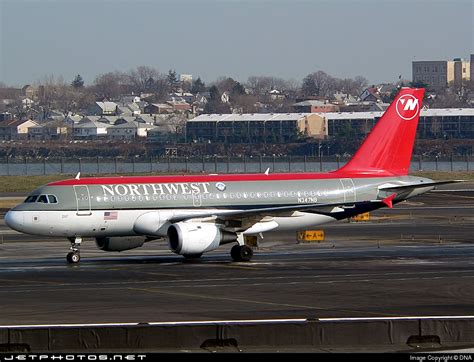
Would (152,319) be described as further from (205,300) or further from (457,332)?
(457,332)

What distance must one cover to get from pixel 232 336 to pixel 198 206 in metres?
24.1

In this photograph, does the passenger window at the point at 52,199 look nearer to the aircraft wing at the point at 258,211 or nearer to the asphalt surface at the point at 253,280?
the asphalt surface at the point at 253,280

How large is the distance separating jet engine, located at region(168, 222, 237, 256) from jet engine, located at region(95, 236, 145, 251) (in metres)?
2.79

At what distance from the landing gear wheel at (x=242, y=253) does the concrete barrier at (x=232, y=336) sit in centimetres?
2210

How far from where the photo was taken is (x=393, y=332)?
2736 centimetres

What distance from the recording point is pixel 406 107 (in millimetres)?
55969

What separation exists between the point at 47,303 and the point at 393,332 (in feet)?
42.7

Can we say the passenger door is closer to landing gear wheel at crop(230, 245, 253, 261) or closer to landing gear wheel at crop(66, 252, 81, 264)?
landing gear wheel at crop(66, 252, 81, 264)

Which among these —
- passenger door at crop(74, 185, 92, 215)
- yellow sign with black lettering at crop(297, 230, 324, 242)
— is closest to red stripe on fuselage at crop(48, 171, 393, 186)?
passenger door at crop(74, 185, 92, 215)

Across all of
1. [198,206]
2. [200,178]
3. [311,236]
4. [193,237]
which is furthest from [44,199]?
[311,236]

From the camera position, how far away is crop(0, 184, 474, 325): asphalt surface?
3406cm

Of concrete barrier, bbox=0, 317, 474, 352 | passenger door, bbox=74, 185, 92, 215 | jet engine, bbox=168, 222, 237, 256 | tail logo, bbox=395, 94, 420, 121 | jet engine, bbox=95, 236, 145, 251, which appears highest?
tail logo, bbox=395, 94, 420, 121

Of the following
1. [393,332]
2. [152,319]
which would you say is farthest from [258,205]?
[393,332]

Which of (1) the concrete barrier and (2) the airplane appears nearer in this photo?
(1) the concrete barrier
